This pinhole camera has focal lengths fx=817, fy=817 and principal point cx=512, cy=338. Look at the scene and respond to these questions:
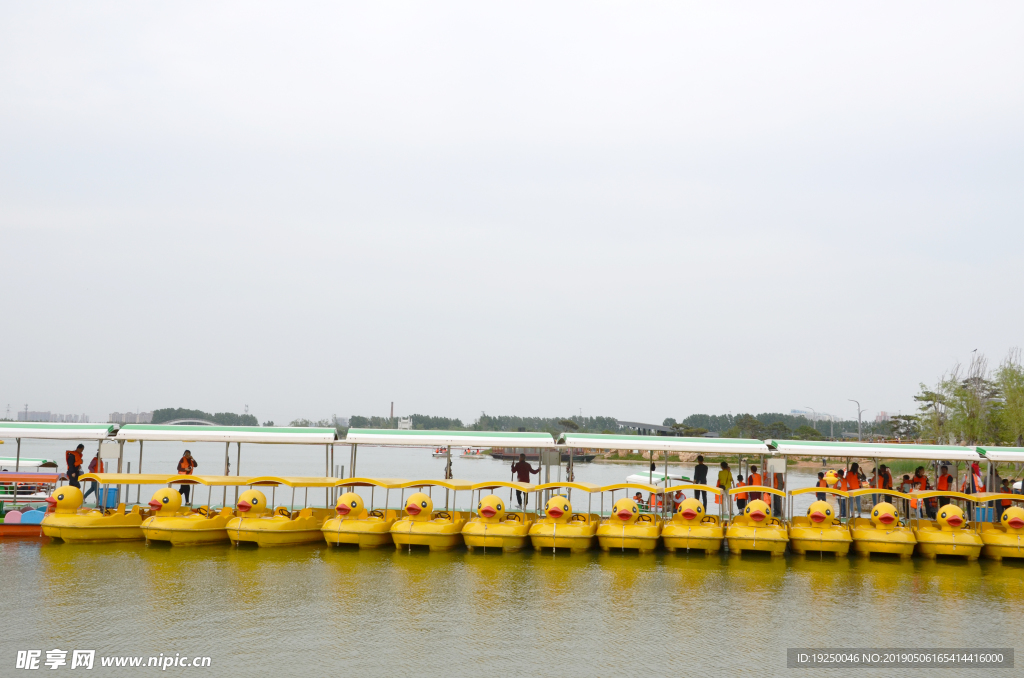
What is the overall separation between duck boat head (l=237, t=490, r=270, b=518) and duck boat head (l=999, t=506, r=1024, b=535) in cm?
1860

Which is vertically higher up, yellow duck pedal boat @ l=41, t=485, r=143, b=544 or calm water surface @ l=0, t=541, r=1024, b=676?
yellow duck pedal boat @ l=41, t=485, r=143, b=544

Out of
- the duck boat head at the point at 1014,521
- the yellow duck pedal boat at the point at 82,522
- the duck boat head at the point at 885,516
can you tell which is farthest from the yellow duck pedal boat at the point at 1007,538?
the yellow duck pedal boat at the point at 82,522

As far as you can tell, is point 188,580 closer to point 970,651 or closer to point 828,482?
point 970,651

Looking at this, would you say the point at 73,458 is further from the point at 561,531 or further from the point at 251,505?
the point at 561,531

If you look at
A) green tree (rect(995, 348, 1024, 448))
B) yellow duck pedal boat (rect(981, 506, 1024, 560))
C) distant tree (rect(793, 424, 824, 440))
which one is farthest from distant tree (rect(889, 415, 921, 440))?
yellow duck pedal boat (rect(981, 506, 1024, 560))

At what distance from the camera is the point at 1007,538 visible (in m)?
19.7

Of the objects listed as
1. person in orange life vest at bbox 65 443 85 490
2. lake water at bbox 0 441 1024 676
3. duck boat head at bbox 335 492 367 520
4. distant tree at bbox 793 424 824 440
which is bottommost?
distant tree at bbox 793 424 824 440

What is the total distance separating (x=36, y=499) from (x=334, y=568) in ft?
33.4

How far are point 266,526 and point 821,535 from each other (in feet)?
45.0

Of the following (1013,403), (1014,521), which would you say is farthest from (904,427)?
(1014,521)

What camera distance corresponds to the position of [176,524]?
20219 mm

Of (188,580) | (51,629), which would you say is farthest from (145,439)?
(51,629)

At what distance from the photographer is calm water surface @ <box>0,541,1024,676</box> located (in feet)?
39.1

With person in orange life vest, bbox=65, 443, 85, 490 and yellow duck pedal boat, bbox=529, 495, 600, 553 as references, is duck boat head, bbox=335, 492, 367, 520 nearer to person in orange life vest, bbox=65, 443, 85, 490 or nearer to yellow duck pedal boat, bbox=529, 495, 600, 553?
yellow duck pedal boat, bbox=529, 495, 600, 553
